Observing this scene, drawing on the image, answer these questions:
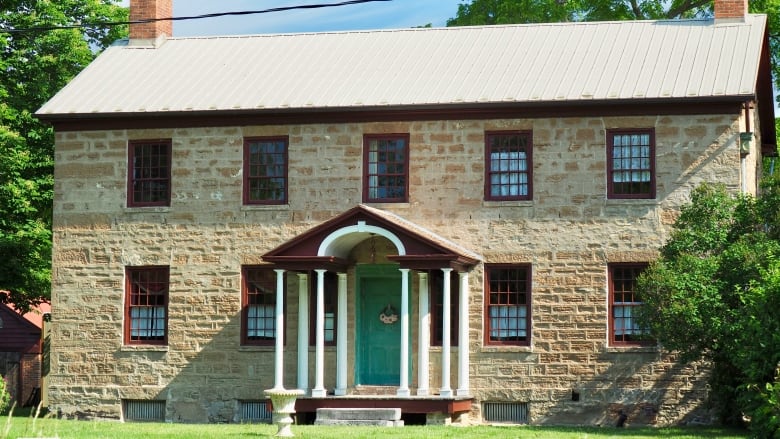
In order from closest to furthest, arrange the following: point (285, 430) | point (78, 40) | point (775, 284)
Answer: point (775, 284) < point (285, 430) < point (78, 40)

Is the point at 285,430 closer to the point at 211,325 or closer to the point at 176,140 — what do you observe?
the point at 211,325

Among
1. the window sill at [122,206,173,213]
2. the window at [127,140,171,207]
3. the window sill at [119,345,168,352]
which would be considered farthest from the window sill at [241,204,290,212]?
the window sill at [119,345,168,352]

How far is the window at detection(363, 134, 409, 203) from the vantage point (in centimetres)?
2688

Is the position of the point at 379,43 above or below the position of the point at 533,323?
above

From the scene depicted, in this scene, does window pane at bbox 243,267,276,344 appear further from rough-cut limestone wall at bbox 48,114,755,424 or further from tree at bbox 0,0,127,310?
tree at bbox 0,0,127,310

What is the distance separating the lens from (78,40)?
35.3m

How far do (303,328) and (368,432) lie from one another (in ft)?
16.0

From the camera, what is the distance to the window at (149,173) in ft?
91.5

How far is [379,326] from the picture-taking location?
1064 inches

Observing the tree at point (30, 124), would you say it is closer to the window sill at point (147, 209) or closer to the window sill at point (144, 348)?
the window sill at point (147, 209)

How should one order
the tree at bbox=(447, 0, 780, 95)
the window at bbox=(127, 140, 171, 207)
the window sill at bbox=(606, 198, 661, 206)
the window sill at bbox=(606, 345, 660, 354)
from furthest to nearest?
the tree at bbox=(447, 0, 780, 95)
the window at bbox=(127, 140, 171, 207)
the window sill at bbox=(606, 198, 661, 206)
the window sill at bbox=(606, 345, 660, 354)

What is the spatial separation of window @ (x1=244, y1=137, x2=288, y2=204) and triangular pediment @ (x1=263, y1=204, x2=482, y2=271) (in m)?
1.73

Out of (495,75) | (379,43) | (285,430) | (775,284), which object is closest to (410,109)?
(495,75)

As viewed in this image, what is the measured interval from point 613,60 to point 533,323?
5684mm
